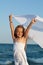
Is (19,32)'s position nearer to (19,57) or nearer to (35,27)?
(19,57)

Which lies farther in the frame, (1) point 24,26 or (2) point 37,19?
(1) point 24,26

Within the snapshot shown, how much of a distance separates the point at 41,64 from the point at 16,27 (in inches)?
578

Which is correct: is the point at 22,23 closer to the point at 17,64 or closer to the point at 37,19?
the point at 37,19

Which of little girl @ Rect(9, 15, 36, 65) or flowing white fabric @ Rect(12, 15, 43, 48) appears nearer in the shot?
little girl @ Rect(9, 15, 36, 65)

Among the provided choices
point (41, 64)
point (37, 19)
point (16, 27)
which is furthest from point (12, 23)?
point (41, 64)

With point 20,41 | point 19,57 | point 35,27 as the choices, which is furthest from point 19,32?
point 35,27

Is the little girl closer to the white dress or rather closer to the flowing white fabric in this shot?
the white dress

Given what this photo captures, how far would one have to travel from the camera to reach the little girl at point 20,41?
6.46 m

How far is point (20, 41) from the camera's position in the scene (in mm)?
6562

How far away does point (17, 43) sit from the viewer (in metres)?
6.55

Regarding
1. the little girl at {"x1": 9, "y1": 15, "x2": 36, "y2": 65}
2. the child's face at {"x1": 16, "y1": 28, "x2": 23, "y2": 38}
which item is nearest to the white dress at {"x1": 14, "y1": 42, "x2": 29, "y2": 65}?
the little girl at {"x1": 9, "y1": 15, "x2": 36, "y2": 65}

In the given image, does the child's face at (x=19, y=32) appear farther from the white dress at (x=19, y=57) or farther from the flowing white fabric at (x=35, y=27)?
the flowing white fabric at (x=35, y=27)

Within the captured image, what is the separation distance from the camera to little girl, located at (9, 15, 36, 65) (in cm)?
646

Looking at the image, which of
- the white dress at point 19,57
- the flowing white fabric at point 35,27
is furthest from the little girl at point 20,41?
the flowing white fabric at point 35,27
